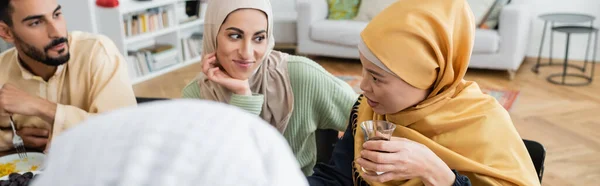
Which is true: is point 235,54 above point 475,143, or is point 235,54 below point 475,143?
above

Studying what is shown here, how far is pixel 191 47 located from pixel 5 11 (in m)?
4.32

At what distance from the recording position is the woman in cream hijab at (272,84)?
5.14 ft

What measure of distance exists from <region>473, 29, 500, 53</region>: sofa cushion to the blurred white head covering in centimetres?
482

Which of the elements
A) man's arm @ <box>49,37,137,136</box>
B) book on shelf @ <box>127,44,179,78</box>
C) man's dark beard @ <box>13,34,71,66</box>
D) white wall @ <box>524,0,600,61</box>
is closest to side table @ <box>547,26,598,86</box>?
white wall @ <box>524,0,600,61</box>

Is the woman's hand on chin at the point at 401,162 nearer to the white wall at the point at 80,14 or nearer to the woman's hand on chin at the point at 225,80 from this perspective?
the woman's hand on chin at the point at 225,80

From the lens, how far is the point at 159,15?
5375 millimetres

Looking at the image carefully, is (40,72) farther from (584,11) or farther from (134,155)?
(584,11)

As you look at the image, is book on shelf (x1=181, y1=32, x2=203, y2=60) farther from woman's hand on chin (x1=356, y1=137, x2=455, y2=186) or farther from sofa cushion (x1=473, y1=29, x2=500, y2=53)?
woman's hand on chin (x1=356, y1=137, x2=455, y2=186)

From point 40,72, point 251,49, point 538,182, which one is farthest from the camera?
point 40,72

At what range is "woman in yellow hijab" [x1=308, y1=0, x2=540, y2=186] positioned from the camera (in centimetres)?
125

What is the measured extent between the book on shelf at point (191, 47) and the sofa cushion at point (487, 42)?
2749 millimetres

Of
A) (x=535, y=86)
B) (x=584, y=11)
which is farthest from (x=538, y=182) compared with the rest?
(x=584, y=11)

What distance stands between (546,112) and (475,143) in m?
3.21

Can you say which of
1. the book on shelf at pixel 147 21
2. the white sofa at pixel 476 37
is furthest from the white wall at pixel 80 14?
the white sofa at pixel 476 37
